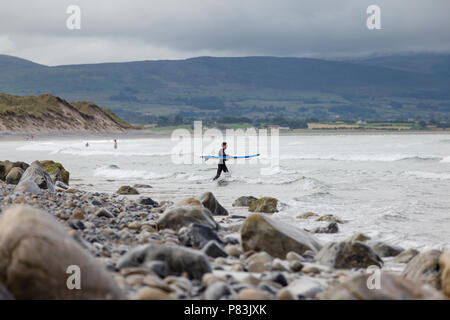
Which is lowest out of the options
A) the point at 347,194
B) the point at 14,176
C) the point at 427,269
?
the point at 347,194

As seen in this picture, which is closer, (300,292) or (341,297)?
(341,297)

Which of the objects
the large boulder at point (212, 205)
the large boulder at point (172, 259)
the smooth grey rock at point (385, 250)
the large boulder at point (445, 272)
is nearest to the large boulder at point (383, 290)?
the large boulder at point (445, 272)

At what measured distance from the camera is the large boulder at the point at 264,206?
12953 mm

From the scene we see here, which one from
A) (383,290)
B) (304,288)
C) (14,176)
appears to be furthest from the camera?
(14,176)

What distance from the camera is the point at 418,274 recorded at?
571cm

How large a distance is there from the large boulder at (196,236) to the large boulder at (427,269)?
2.70 meters

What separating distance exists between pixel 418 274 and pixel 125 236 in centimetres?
387

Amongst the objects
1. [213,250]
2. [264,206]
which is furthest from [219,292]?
[264,206]

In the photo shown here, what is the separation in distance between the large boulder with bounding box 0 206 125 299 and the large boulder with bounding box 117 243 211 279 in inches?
40.5

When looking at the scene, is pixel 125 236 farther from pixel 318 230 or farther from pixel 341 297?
pixel 318 230

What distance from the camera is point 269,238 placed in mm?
7195

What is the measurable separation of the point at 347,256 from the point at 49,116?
99.2m

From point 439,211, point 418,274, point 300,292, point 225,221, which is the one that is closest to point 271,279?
point 300,292

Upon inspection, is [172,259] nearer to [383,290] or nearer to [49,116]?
[383,290]
